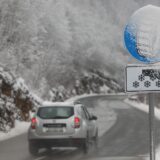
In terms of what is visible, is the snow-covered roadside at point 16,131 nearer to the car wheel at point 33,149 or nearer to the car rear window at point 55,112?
the car wheel at point 33,149

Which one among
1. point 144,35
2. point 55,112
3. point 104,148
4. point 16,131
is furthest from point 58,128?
point 16,131

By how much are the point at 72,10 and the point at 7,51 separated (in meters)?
47.3

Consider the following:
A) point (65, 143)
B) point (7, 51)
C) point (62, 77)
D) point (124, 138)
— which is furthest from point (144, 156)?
point (62, 77)

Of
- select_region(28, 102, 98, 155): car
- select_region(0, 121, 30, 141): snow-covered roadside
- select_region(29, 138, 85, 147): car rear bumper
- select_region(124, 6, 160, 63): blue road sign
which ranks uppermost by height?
select_region(124, 6, 160, 63): blue road sign

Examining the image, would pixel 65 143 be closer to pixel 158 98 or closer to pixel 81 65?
Result: pixel 158 98

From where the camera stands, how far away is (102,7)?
10325 centimetres

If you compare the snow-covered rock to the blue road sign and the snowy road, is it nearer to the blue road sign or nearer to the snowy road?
the snowy road

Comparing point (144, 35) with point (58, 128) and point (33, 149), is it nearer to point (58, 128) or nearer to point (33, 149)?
point (58, 128)

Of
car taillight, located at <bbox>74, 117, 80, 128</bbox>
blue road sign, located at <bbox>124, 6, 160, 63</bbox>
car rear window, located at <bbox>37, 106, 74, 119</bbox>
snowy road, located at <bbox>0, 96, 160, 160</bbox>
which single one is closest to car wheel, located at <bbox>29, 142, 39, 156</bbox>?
snowy road, located at <bbox>0, 96, 160, 160</bbox>

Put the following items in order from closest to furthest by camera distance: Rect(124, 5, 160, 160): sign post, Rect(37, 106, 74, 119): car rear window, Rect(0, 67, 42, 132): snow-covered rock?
Rect(124, 5, 160, 160): sign post, Rect(37, 106, 74, 119): car rear window, Rect(0, 67, 42, 132): snow-covered rock

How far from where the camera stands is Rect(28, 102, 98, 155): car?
1484 centimetres

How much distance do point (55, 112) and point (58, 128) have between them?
562mm

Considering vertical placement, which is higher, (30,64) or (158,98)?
(30,64)

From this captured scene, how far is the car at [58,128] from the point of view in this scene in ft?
48.7
